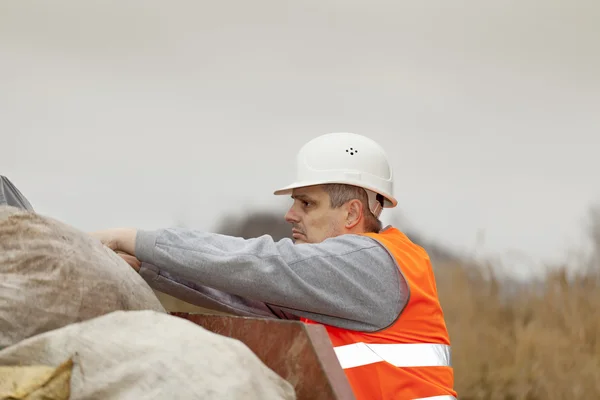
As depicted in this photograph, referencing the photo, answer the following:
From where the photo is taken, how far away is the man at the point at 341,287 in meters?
2.66

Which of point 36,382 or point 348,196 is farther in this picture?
point 348,196

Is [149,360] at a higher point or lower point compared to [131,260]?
higher

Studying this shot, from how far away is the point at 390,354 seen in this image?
2.82 m

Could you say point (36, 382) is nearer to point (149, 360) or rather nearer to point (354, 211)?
point (149, 360)

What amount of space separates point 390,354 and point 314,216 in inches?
26.5

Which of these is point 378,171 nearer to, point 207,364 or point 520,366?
point 207,364

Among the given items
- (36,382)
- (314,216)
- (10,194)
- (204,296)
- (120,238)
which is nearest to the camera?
(36,382)

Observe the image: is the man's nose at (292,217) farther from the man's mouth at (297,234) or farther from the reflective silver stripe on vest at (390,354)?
the reflective silver stripe on vest at (390,354)

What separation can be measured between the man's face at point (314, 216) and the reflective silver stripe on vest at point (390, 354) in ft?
1.83

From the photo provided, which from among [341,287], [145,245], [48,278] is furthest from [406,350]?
[48,278]

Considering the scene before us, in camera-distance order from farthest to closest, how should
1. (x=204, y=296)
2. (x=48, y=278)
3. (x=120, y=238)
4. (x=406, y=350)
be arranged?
(x=204, y=296) < (x=406, y=350) < (x=120, y=238) < (x=48, y=278)

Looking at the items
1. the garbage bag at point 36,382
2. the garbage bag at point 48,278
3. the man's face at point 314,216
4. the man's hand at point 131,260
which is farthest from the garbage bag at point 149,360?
the man's face at point 314,216

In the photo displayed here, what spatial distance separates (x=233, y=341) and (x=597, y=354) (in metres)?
5.65

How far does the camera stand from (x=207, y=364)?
1662 mm
